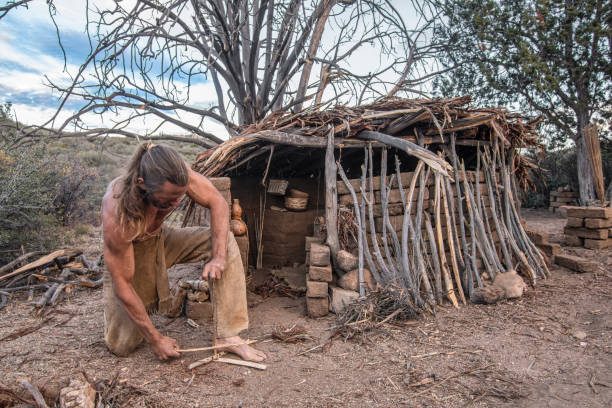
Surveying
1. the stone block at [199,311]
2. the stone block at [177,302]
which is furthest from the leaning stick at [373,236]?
the stone block at [177,302]

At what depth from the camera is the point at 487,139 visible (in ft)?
17.6

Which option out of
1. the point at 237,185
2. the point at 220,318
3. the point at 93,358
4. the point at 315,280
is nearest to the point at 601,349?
the point at 315,280

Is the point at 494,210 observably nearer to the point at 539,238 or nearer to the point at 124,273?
the point at 539,238

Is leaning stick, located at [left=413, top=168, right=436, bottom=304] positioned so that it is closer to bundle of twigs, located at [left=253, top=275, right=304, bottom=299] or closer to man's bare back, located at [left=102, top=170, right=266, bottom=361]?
bundle of twigs, located at [left=253, top=275, right=304, bottom=299]

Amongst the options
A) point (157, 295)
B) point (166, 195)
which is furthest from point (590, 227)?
point (166, 195)

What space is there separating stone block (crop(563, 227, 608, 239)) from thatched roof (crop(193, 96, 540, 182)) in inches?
132

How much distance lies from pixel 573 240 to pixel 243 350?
21.8ft

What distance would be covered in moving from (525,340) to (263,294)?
8.83ft

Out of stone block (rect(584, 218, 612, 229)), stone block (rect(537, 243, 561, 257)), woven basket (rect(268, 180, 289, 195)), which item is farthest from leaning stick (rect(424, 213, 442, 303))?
stone block (rect(584, 218, 612, 229))

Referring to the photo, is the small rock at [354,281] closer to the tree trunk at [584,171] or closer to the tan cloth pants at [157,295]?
the tan cloth pants at [157,295]

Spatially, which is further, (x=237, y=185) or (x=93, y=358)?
(x=237, y=185)

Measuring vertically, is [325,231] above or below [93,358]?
above

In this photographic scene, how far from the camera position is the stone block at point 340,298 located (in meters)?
3.85

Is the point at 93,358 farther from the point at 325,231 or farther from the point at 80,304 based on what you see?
the point at 325,231
